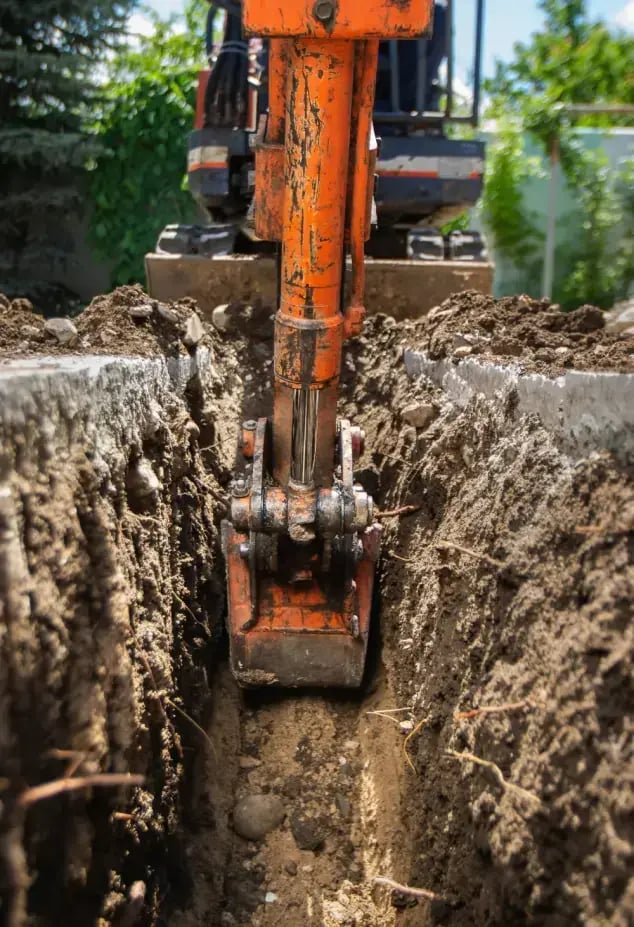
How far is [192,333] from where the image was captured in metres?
4.01

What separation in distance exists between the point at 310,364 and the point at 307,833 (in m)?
1.82

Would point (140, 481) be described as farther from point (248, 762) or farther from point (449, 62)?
point (449, 62)

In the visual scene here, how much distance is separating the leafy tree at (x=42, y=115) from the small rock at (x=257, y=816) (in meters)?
9.30

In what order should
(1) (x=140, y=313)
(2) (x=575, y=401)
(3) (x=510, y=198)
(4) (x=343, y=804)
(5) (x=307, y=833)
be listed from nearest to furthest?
1. (2) (x=575, y=401)
2. (5) (x=307, y=833)
3. (4) (x=343, y=804)
4. (1) (x=140, y=313)
5. (3) (x=510, y=198)

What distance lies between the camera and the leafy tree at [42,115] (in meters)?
9.57

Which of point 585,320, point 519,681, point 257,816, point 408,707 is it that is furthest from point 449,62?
point 257,816

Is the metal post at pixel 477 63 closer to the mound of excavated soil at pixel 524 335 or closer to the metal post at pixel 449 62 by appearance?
the metal post at pixel 449 62

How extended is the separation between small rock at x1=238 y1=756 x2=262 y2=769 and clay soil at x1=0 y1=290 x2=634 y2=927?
3 centimetres

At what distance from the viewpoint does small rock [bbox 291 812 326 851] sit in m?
2.78

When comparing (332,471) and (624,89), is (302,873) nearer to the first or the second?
(332,471)

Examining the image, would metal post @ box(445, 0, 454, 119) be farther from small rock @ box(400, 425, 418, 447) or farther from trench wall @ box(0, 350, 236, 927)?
trench wall @ box(0, 350, 236, 927)

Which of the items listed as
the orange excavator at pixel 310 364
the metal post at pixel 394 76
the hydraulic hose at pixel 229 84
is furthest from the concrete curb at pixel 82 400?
the metal post at pixel 394 76

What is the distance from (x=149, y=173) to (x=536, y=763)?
1089 centimetres

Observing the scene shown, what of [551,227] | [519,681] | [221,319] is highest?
[551,227]
